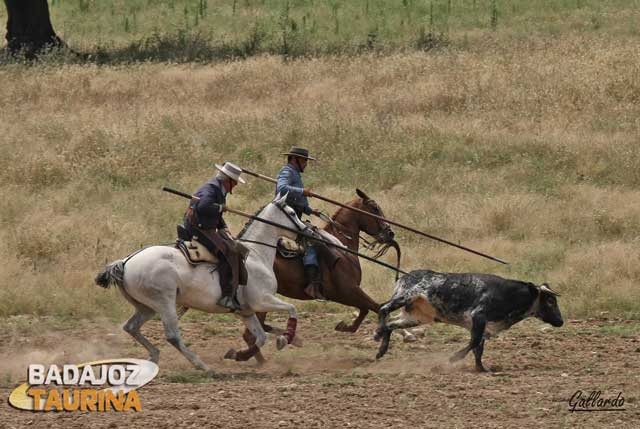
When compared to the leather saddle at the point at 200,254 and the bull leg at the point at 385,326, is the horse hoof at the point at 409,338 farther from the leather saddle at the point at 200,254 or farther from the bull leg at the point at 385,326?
the leather saddle at the point at 200,254

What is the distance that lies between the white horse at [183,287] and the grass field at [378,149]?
119 inches

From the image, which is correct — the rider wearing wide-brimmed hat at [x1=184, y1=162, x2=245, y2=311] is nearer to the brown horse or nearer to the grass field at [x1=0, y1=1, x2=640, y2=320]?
the brown horse

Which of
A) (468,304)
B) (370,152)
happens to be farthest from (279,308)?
(370,152)

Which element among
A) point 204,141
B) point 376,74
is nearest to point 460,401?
point 204,141

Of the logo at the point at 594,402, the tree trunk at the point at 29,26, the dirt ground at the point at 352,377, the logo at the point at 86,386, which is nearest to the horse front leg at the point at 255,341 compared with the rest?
the dirt ground at the point at 352,377

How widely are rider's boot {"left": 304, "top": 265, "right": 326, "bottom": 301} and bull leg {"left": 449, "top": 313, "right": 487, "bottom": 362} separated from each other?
205cm

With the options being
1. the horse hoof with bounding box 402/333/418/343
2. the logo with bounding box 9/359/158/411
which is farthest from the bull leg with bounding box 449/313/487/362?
the logo with bounding box 9/359/158/411

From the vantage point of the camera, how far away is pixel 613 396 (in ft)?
32.7

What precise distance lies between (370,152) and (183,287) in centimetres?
1061

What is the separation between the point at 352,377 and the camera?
1136cm

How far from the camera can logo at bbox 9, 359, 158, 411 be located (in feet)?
32.1

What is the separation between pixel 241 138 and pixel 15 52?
9.78m

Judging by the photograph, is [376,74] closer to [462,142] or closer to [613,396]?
[462,142]

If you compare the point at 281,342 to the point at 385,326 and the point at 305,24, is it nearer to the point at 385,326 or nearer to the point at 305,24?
the point at 385,326
